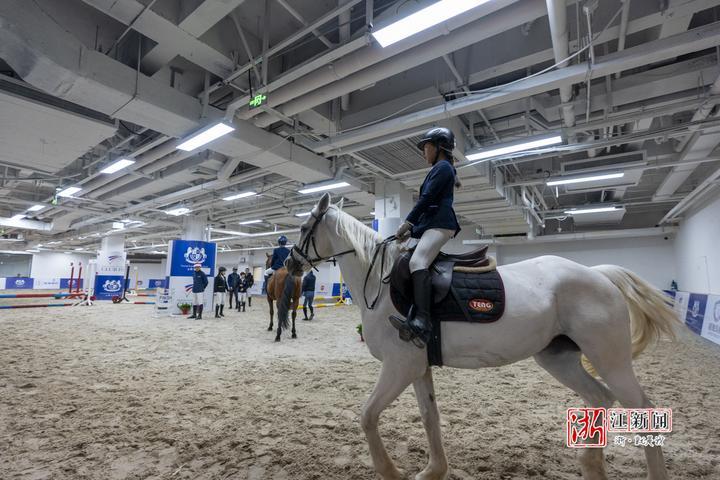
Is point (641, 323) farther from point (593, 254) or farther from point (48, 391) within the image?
point (593, 254)

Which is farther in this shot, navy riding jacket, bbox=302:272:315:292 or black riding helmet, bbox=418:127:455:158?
navy riding jacket, bbox=302:272:315:292

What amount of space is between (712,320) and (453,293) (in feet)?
30.8

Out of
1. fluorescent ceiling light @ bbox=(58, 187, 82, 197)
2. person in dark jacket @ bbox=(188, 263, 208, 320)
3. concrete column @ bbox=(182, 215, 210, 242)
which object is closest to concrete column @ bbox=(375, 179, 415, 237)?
person in dark jacket @ bbox=(188, 263, 208, 320)

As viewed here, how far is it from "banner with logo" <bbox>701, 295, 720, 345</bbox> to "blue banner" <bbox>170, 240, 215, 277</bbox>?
13396 millimetres

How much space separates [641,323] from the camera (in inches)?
83.5

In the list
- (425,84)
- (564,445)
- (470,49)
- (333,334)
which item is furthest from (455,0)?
(333,334)

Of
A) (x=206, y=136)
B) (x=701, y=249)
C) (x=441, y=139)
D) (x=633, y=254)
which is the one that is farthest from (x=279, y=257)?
(x=633, y=254)

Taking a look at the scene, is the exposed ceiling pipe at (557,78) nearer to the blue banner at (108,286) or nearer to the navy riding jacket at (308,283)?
the navy riding jacket at (308,283)

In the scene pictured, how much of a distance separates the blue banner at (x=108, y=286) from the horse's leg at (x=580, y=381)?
2010 cm

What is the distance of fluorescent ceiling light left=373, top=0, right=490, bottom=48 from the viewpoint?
9.53 ft

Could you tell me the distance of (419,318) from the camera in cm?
174

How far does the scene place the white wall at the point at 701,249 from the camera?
27.9 feet

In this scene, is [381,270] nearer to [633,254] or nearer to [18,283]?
[633,254]

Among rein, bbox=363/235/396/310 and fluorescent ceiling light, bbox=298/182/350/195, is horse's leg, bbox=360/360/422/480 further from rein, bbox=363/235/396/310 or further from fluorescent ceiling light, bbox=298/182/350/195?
fluorescent ceiling light, bbox=298/182/350/195
